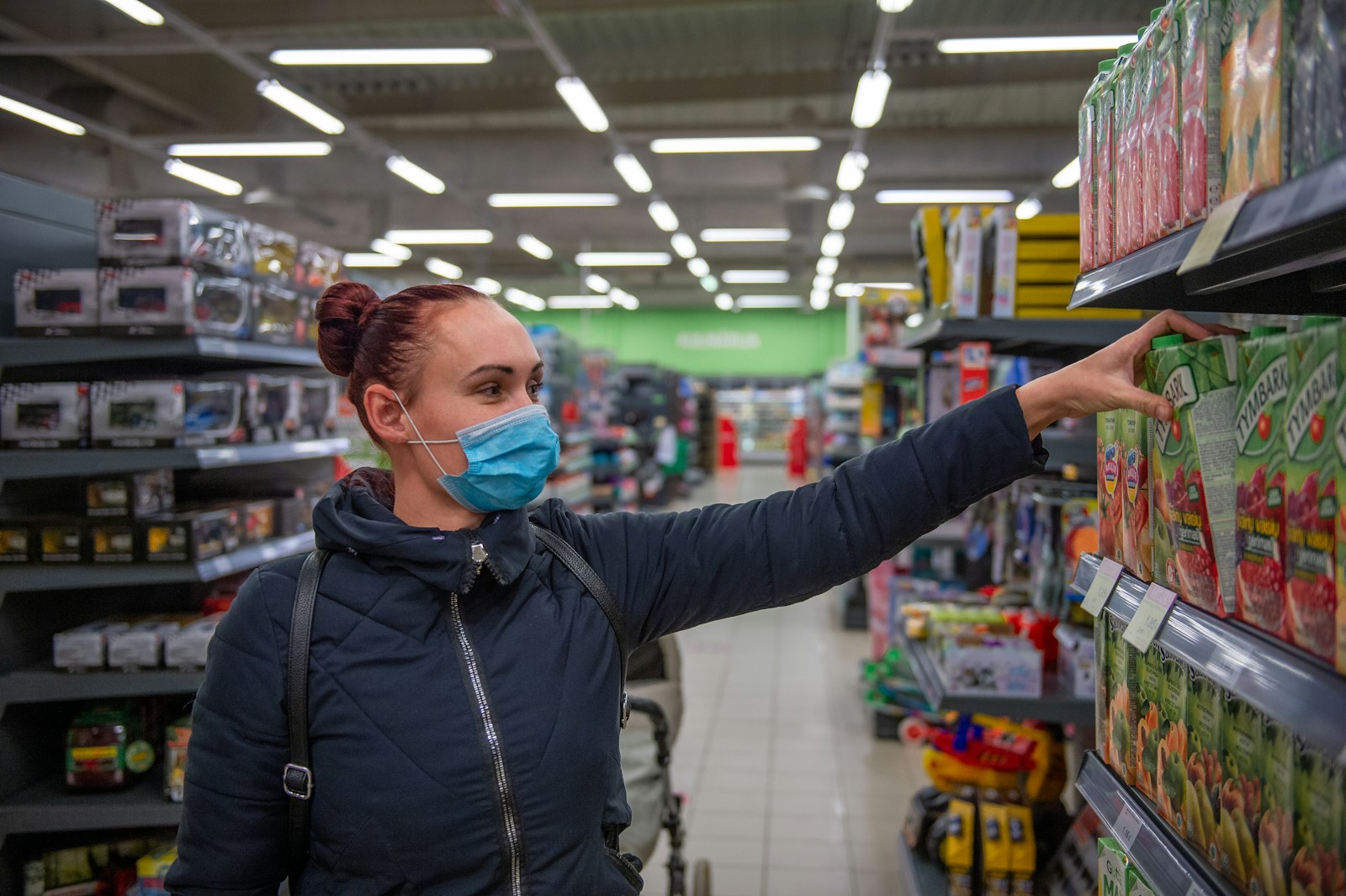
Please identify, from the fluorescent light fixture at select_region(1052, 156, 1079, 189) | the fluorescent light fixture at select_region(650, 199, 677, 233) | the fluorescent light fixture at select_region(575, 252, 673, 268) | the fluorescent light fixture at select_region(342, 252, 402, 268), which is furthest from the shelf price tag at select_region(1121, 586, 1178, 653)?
the fluorescent light fixture at select_region(342, 252, 402, 268)

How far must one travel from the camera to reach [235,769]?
1306 millimetres

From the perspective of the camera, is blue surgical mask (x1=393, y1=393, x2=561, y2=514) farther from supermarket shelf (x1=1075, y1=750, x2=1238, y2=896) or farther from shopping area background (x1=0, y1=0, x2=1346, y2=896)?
supermarket shelf (x1=1075, y1=750, x2=1238, y2=896)

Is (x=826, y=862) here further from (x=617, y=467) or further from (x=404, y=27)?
(x=404, y=27)

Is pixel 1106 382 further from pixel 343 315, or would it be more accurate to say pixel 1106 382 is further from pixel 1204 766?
pixel 343 315

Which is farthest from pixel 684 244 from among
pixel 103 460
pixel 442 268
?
pixel 103 460

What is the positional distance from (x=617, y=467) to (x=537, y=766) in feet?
33.7

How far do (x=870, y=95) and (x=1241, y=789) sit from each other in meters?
Answer: 6.77

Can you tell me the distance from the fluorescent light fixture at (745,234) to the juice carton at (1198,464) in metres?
12.2

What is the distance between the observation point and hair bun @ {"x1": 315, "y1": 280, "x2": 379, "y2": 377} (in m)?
1.51

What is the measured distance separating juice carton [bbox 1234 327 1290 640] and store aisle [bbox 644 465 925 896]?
2.92 m

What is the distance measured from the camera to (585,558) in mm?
1542

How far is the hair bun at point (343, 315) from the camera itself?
151cm

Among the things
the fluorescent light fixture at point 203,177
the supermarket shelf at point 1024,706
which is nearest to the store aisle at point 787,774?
the supermarket shelf at point 1024,706

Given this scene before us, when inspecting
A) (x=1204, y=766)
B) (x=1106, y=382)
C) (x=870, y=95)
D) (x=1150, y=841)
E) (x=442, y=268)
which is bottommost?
(x=1150, y=841)
